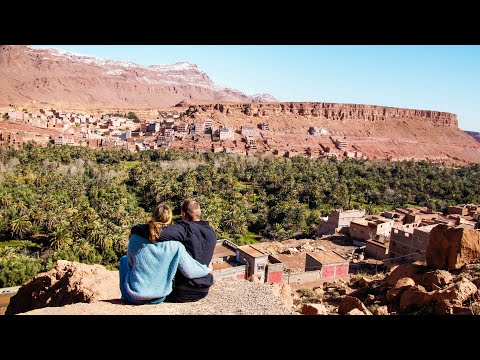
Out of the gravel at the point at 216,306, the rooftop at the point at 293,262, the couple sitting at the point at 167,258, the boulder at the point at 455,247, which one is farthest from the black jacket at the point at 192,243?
the rooftop at the point at 293,262

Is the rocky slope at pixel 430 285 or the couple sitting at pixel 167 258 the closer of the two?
the couple sitting at pixel 167 258

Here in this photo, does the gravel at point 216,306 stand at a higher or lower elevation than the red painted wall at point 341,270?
higher

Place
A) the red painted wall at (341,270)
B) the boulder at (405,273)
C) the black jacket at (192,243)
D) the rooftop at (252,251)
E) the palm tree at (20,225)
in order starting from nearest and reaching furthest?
1. the black jacket at (192,243)
2. the boulder at (405,273)
3. the rooftop at (252,251)
4. the red painted wall at (341,270)
5. the palm tree at (20,225)

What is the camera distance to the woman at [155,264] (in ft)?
11.0

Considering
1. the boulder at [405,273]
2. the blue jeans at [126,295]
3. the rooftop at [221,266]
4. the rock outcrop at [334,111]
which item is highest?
the rock outcrop at [334,111]

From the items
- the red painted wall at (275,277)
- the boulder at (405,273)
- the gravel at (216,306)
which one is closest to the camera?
the gravel at (216,306)

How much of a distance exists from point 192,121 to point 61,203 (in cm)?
4517

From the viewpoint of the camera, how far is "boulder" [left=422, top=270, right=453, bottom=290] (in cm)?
877

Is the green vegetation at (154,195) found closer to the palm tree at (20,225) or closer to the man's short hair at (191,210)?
the palm tree at (20,225)

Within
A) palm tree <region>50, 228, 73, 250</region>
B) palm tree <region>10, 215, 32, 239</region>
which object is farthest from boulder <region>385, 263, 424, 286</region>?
palm tree <region>10, 215, 32, 239</region>

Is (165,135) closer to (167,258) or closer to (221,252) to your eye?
(221,252)

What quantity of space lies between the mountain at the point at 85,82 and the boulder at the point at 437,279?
8813 cm

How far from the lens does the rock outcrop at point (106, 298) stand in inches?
144

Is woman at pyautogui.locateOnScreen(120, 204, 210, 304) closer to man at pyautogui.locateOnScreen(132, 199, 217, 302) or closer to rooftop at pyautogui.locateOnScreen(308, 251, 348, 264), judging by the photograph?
man at pyautogui.locateOnScreen(132, 199, 217, 302)
